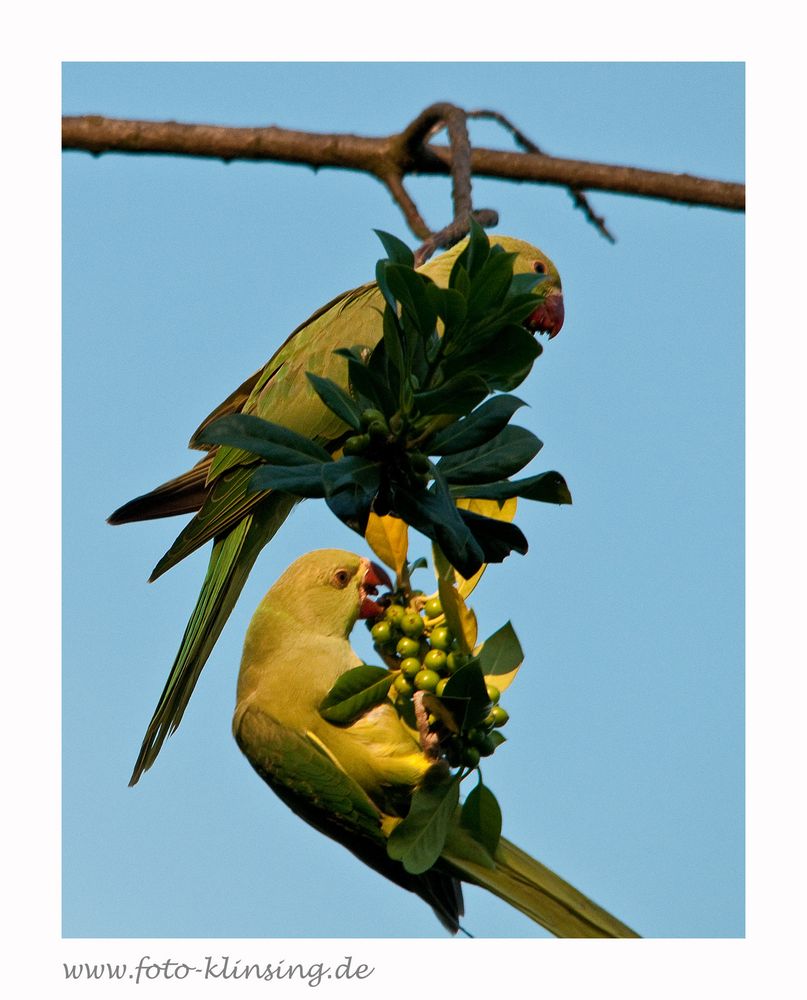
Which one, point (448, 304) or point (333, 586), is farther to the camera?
point (333, 586)

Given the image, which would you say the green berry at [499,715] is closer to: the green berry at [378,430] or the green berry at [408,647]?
the green berry at [408,647]

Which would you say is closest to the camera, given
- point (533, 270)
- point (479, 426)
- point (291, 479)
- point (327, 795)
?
point (291, 479)

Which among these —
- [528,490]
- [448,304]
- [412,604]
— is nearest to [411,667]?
[412,604]

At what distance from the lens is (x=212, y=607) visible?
3.18 metres

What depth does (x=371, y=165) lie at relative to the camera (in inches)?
128

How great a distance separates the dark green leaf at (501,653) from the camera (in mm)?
1837

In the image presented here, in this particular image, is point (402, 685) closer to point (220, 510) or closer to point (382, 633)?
point (382, 633)

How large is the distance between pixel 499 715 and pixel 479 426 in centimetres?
46

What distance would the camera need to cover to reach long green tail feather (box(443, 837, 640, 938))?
211 cm

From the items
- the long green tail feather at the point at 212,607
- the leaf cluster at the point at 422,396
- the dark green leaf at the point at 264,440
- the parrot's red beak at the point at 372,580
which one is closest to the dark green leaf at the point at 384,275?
the leaf cluster at the point at 422,396
